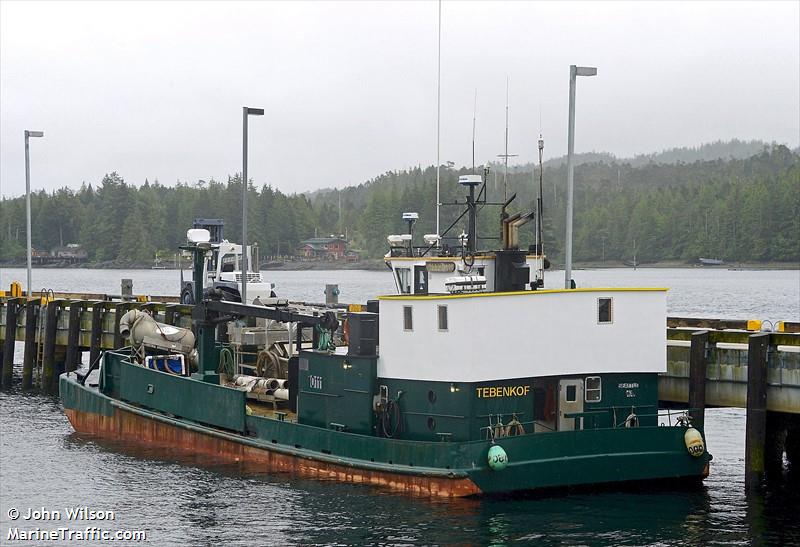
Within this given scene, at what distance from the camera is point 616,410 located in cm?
2522

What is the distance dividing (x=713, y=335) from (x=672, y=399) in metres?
2.09

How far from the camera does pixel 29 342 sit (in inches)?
1876

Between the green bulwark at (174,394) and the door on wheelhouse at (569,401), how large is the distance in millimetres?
8566

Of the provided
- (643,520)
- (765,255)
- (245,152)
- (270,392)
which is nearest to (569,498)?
(643,520)

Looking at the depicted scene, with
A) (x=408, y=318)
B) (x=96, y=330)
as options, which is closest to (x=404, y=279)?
(x=408, y=318)

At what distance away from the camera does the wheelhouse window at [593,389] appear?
25016 mm

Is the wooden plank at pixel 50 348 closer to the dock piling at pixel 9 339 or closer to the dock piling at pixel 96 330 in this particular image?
the dock piling at pixel 9 339

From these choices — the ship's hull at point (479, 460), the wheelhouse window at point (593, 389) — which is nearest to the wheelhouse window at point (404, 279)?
the ship's hull at point (479, 460)

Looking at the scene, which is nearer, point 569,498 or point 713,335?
point 569,498

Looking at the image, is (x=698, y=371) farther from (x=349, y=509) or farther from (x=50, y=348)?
(x=50, y=348)

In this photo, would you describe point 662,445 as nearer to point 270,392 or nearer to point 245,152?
point 270,392

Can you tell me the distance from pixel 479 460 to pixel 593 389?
11.0 feet

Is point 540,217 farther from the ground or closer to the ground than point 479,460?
farther from the ground

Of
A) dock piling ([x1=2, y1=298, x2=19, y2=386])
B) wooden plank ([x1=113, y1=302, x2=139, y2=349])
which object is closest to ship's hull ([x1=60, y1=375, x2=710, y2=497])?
wooden plank ([x1=113, y1=302, x2=139, y2=349])
